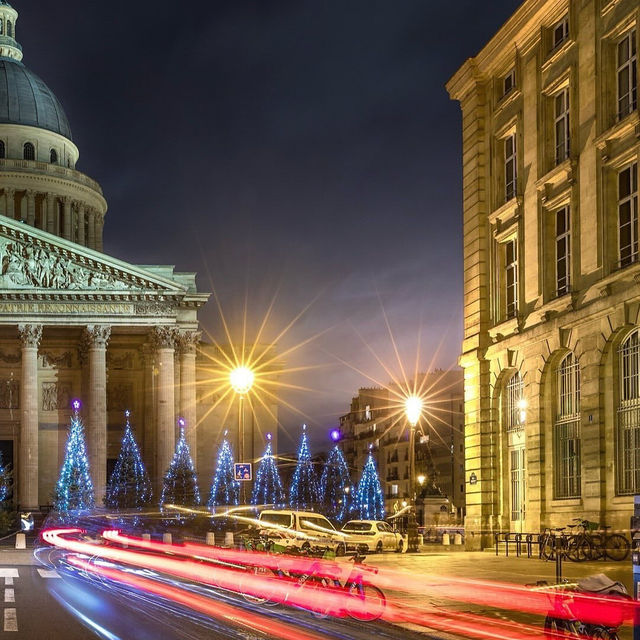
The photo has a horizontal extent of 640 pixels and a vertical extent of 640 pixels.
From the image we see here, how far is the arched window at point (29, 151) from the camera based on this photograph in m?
123

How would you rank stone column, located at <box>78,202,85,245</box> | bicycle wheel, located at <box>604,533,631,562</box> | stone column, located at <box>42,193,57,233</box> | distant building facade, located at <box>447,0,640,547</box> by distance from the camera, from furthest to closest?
stone column, located at <box>78,202,85,245</box> → stone column, located at <box>42,193,57,233</box> → distant building facade, located at <box>447,0,640,547</box> → bicycle wheel, located at <box>604,533,631,562</box>

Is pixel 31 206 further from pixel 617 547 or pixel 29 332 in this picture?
pixel 617 547

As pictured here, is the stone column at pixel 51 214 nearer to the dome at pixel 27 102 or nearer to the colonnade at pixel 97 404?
the dome at pixel 27 102

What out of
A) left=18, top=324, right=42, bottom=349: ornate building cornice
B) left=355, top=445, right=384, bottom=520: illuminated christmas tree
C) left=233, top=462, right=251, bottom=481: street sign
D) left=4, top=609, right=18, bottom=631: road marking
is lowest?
left=355, top=445, right=384, bottom=520: illuminated christmas tree

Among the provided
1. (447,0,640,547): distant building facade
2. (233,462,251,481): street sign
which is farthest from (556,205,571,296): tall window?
(233,462,251,481): street sign

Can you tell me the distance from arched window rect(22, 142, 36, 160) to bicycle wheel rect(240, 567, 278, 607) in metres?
104

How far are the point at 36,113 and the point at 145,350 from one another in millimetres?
44672

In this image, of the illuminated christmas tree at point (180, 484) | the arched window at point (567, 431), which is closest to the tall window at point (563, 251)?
the arched window at point (567, 431)

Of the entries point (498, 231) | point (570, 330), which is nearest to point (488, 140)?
point (498, 231)

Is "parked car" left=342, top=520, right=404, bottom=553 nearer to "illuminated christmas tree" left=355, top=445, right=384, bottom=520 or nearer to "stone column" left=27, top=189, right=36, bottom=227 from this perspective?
"illuminated christmas tree" left=355, top=445, right=384, bottom=520

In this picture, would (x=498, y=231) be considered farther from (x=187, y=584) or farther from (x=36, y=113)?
(x=36, y=113)

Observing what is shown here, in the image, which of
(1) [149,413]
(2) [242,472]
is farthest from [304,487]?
(2) [242,472]

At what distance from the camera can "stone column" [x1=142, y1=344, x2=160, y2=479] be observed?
88.8 m

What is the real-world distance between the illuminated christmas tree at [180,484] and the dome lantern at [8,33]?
228ft
